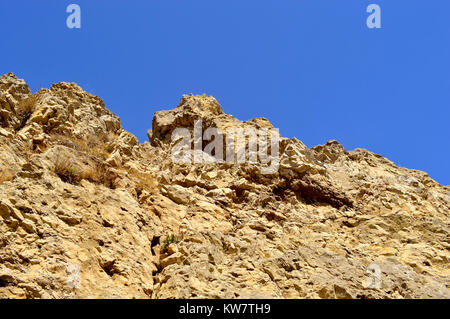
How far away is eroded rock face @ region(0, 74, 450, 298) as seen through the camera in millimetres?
6684

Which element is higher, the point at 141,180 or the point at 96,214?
the point at 141,180

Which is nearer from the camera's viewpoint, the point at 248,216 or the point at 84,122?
the point at 248,216

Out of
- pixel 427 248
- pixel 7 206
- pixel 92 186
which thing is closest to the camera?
pixel 7 206

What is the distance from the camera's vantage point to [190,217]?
31.3 feet

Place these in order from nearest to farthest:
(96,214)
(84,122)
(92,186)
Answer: (96,214)
(92,186)
(84,122)

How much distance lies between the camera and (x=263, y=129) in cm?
1340

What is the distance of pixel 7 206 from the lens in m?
6.55

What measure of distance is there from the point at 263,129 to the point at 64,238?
8.18 metres

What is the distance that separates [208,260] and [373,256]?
4133mm

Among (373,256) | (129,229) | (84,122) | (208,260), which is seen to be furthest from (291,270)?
(84,122)

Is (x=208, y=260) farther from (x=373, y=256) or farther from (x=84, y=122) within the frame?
(x=84, y=122)

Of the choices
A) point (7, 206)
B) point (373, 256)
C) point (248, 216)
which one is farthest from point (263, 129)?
point (7, 206)

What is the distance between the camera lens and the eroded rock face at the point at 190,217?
668 centimetres

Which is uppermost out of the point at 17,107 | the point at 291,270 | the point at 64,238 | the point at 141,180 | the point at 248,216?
the point at 17,107
